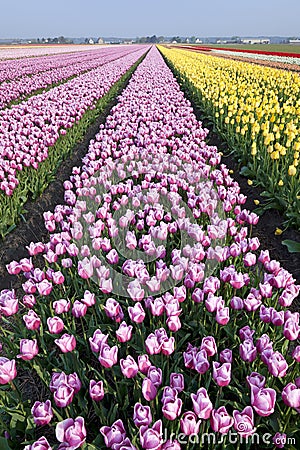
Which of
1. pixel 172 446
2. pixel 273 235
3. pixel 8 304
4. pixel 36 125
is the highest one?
pixel 36 125

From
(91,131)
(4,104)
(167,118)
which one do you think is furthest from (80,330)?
(4,104)

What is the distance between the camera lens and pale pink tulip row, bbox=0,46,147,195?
18.5ft

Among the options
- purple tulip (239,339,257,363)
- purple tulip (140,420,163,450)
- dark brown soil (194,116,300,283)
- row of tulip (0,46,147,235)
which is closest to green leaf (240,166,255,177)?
dark brown soil (194,116,300,283)

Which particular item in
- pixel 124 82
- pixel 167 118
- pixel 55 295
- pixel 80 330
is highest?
pixel 124 82

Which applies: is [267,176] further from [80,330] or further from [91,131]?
[91,131]

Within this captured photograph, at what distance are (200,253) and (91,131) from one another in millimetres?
7748

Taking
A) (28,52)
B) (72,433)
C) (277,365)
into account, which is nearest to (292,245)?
(277,365)

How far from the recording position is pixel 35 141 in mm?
6488

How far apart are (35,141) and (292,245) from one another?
171 inches

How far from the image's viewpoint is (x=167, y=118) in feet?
26.6

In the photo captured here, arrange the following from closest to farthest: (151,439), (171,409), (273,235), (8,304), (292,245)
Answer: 1. (151,439)
2. (171,409)
3. (8,304)
4. (292,245)
5. (273,235)

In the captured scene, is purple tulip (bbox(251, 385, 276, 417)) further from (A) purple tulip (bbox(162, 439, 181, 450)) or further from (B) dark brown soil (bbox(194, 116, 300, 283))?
(B) dark brown soil (bbox(194, 116, 300, 283))

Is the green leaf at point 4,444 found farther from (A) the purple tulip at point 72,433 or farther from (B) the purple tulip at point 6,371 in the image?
(A) the purple tulip at point 72,433

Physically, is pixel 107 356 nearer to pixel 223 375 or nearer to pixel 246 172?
pixel 223 375
